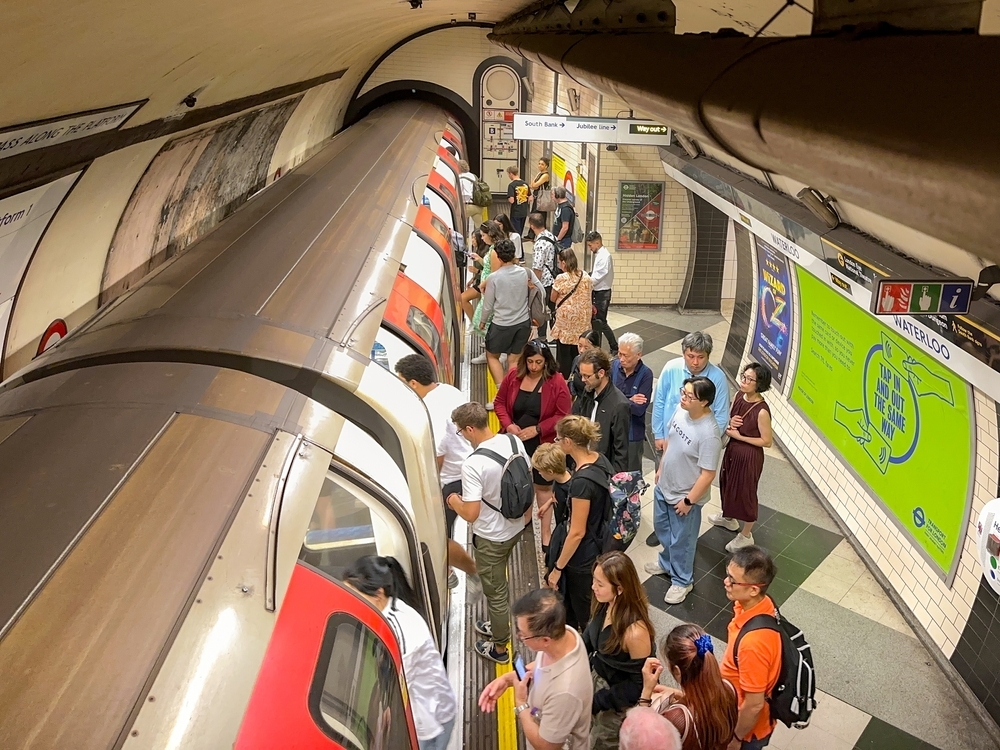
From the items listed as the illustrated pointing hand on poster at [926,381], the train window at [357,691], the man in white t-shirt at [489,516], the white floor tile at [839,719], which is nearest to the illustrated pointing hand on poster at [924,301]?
the illustrated pointing hand on poster at [926,381]

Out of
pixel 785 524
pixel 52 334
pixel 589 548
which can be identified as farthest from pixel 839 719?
pixel 52 334

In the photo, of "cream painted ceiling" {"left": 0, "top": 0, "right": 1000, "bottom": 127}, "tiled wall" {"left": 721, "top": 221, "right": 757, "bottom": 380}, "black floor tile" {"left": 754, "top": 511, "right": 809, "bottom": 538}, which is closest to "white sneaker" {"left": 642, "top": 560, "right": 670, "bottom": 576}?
"black floor tile" {"left": 754, "top": 511, "right": 809, "bottom": 538}

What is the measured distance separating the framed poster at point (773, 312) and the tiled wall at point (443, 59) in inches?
281

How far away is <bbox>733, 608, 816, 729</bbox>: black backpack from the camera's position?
2.73m

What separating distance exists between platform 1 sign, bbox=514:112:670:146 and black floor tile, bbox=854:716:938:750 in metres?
4.83


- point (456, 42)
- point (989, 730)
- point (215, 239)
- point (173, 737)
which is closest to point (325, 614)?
point (173, 737)

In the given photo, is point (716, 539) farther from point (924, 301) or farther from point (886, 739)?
point (924, 301)

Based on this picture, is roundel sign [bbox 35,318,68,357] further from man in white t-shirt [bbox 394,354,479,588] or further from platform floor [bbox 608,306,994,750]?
platform floor [bbox 608,306,994,750]

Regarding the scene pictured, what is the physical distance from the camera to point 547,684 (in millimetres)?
2613

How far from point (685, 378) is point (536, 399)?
902 mm

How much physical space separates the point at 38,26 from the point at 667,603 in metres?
3.90

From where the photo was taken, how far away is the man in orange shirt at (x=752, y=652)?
8.87 feet

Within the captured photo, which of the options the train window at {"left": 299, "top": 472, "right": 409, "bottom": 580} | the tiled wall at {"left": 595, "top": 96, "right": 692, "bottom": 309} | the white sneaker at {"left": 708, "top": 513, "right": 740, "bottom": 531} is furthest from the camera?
the tiled wall at {"left": 595, "top": 96, "right": 692, "bottom": 309}

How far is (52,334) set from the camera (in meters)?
3.32
